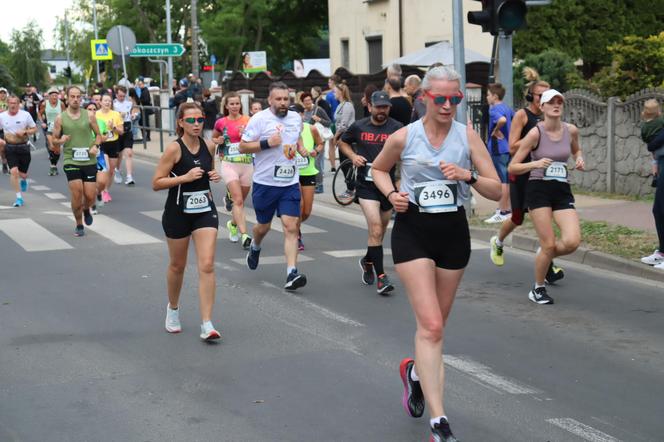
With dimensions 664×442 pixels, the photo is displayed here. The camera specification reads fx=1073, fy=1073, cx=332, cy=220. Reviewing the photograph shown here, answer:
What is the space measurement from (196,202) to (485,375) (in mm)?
2498

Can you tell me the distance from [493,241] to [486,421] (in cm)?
519

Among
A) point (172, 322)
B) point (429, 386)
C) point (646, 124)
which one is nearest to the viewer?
point (429, 386)

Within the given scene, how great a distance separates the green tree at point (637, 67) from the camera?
18.6m

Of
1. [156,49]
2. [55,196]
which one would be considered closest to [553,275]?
[55,196]

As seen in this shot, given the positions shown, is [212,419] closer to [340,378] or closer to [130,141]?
[340,378]

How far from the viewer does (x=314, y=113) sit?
19438 millimetres

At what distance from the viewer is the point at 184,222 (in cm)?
785

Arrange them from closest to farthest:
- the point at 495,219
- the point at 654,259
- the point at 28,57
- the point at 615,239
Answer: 1. the point at 654,259
2. the point at 615,239
3. the point at 495,219
4. the point at 28,57

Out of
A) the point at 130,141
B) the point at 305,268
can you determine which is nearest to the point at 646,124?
the point at 305,268

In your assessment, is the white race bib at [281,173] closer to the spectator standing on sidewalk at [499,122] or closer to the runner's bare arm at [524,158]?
the runner's bare arm at [524,158]

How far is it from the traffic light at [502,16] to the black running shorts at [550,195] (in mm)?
4150

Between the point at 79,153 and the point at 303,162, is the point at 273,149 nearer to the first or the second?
the point at 303,162

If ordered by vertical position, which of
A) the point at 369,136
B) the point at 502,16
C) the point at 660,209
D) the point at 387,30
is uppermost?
the point at 387,30

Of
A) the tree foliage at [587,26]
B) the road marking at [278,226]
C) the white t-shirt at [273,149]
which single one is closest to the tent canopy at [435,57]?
the tree foliage at [587,26]
